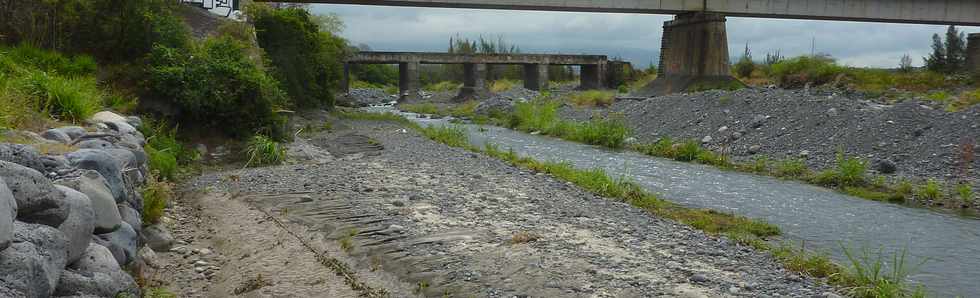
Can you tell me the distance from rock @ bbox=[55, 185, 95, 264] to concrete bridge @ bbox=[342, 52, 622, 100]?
50.8m

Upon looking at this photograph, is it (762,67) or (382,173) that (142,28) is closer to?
(382,173)

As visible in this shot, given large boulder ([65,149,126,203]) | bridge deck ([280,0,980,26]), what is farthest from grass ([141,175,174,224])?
bridge deck ([280,0,980,26])

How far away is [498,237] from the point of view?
9859 millimetres

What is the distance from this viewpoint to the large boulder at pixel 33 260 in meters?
4.49

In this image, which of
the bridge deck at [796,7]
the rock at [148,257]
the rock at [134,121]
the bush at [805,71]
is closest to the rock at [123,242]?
the rock at [148,257]

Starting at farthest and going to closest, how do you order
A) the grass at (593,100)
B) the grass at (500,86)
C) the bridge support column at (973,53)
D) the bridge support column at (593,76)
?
the grass at (500,86)
the bridge support column at (593,76)
the bridge support column at (973,53)
the grass at (593,100)

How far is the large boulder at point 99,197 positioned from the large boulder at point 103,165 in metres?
0.45

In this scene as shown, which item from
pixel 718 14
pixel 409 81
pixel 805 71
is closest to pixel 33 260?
pixel 718 14

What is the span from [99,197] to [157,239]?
9.02 ft

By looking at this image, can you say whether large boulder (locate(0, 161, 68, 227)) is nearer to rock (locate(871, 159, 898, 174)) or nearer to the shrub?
the shrub

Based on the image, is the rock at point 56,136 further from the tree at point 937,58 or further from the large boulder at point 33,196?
the tree at point 937,58

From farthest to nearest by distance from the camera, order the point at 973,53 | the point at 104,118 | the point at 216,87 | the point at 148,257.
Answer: the point at 973,53 < the point at 216,87 < the point at 104,118 < the point at 148,257

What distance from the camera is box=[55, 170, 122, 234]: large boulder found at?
650cm

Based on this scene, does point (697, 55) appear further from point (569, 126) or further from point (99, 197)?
point (99, 197)
